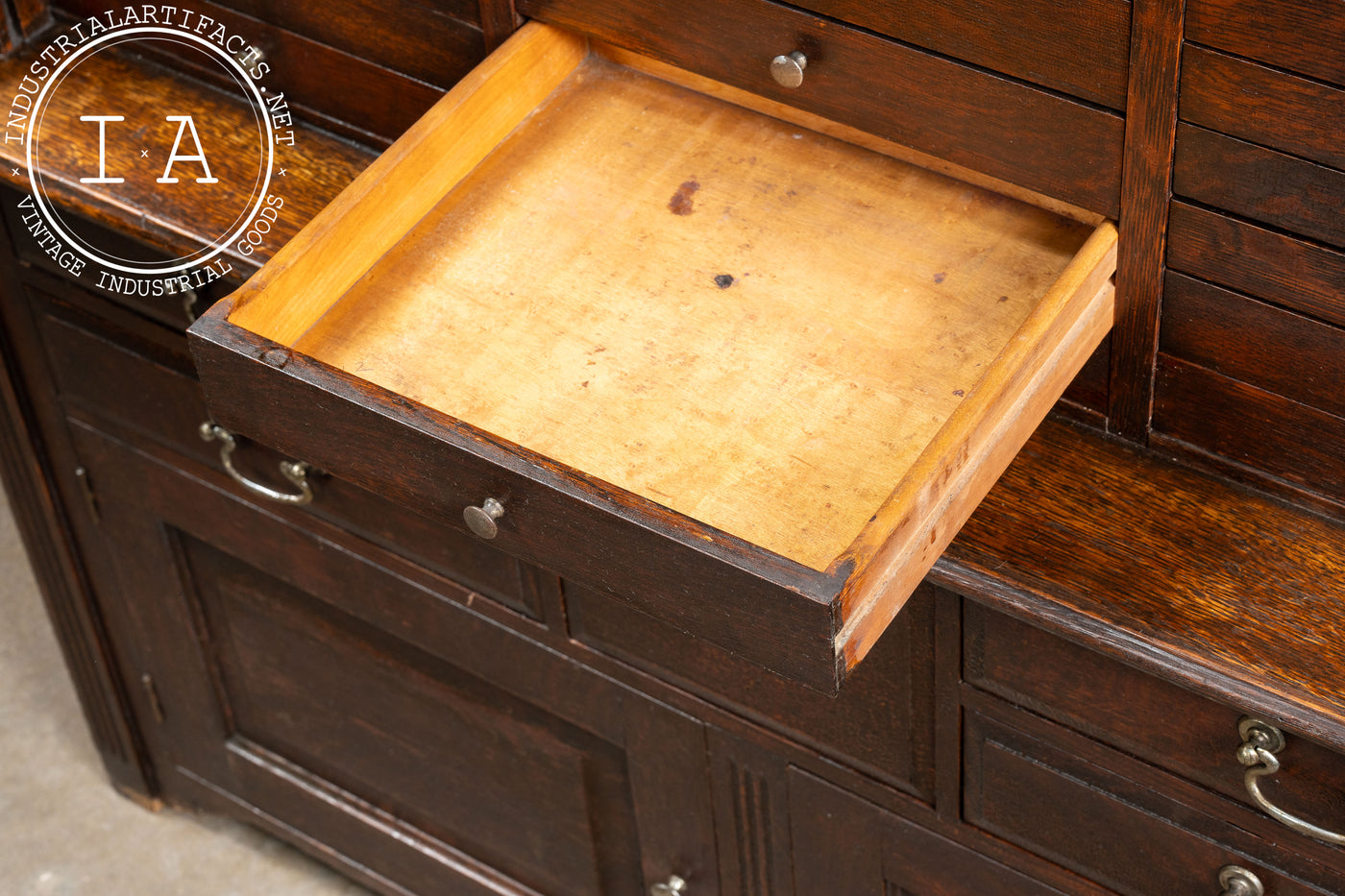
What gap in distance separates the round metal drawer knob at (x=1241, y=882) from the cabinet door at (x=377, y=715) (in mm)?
461

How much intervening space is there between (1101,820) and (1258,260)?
0.46 meters

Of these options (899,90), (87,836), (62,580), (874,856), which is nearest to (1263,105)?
(899,90)

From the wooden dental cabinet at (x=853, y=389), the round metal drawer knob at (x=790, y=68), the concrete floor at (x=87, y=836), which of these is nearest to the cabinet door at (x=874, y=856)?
the wooden dental cabinet at (x=853, y=389)

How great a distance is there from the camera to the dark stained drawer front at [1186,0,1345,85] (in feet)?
3.30

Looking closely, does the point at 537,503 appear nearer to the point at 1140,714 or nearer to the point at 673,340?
the point at 673,340

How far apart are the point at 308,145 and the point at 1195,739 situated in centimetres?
88

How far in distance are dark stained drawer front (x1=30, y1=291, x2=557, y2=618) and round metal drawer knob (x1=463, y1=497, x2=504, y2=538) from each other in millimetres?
454

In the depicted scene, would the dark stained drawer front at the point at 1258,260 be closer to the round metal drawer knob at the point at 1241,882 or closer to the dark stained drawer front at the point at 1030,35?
the dark stained drawer front at the point at 1030,35

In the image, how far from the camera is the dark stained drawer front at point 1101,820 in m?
1.29

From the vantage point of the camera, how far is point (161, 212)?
1462mm

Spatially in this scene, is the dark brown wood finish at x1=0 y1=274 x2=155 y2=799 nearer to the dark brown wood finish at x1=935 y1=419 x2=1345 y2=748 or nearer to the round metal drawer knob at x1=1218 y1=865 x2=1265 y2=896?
the dark brown wood finish at x1=935 y1=419 x2=1345 y2=748

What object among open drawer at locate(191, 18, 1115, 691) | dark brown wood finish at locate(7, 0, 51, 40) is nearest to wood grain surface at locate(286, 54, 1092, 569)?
open drawer at locate(191, 18, 1115, 691)

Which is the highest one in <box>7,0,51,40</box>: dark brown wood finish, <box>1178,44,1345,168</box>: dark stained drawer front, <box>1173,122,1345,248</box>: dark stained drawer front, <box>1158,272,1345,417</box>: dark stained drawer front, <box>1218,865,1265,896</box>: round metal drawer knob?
<box>7,0,51,40</box>: dark brown wood finish

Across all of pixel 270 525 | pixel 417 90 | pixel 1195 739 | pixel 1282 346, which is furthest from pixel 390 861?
pixel 1282 346
